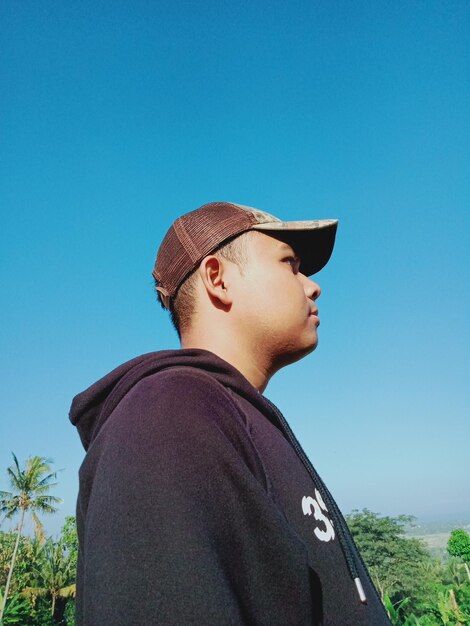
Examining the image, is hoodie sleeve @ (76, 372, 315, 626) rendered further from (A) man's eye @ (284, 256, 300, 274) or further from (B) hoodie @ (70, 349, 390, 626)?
(A) man's eye @ (284, 256, 300, 274)

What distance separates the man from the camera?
0.76 metres

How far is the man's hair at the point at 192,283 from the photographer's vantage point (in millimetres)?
1746

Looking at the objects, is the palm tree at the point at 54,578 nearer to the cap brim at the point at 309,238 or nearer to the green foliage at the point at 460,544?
the green foliage at the point at 460,544

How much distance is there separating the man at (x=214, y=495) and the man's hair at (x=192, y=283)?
0.19ft

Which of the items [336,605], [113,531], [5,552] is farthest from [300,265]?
[5,552]

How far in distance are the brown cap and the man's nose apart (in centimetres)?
15

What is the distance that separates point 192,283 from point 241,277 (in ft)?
0.71

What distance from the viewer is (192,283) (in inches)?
70.6

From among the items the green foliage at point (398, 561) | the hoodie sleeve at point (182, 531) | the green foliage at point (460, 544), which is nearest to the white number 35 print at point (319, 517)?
the hoodie sleeve at point (182, 531)

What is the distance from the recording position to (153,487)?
0.83 m

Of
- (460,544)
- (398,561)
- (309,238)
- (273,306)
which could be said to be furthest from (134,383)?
(398,561)

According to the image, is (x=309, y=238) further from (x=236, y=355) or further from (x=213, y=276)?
(x=236, y=355)

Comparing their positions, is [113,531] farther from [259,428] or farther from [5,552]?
[5,552]

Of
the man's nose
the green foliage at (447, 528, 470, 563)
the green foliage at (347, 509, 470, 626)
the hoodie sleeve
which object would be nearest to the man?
the hoodie sleeve
